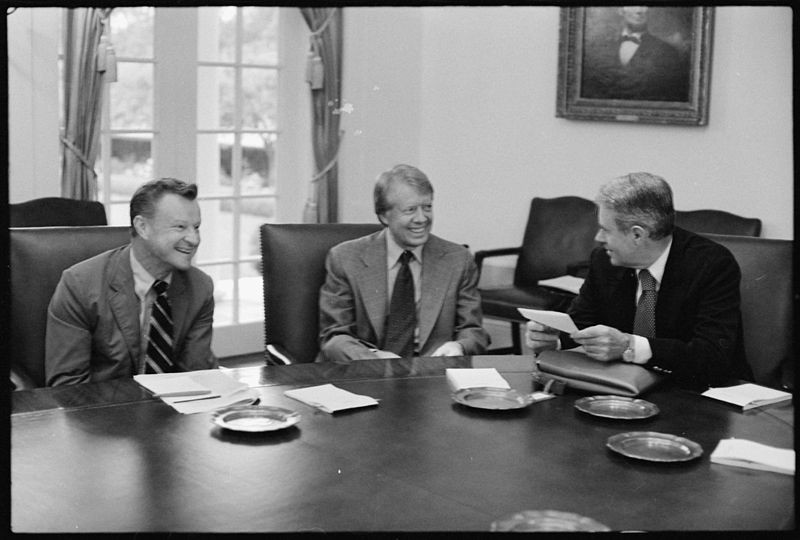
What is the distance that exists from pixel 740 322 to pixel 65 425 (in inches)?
70.3

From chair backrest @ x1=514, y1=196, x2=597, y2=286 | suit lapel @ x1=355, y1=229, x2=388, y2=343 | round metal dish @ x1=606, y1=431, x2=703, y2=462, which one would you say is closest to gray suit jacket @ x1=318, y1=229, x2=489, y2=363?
suit lapel @ x1=355, y1=229, x2=388, y2=343

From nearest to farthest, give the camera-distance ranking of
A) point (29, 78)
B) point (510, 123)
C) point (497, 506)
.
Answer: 1. point (497, 506)
2. point (29, 78)
3. point (510, 123)

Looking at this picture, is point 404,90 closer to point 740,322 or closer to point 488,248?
point 488,248

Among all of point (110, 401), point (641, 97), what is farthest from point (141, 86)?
point (110, 401)

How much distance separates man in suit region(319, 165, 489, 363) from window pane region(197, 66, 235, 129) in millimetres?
2436

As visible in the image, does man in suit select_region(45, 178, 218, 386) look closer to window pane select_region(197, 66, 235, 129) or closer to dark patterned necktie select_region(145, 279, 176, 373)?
dark patterned necktie select_region(145, 279, 176, 373)

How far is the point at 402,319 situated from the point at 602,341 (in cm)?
88

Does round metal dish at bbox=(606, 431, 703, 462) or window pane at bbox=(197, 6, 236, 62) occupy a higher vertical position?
window pane at bbox=(197, 6, 236, 62)

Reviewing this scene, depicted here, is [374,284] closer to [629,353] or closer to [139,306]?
[139,306]

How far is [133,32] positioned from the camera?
16.8 feet

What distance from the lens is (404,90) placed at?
6191 mm

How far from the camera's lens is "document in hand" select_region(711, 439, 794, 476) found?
186 centimetres

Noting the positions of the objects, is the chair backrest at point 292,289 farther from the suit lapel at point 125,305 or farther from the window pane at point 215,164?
the window pane at point 215,164

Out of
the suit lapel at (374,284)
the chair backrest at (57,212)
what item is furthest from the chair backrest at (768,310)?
the chair backrest at (57,212)
